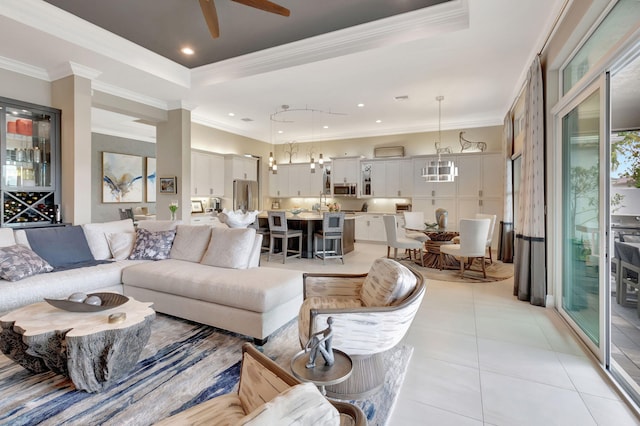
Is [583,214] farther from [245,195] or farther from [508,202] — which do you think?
[245,195]

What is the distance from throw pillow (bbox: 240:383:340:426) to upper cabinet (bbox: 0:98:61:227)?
520cm

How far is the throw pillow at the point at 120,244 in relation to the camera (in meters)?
3.93

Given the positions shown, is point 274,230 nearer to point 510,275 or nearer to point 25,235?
point 25,235

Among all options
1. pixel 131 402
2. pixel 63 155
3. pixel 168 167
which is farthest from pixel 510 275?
pixel 63 155

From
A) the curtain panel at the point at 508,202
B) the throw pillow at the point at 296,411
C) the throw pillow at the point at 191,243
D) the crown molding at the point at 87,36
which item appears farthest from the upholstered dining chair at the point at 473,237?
the crown molding at the point at 87,36

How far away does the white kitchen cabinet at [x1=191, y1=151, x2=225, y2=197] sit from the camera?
7.13 metres

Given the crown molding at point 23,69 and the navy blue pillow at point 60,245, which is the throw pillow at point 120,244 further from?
the crown molding at point 23,69

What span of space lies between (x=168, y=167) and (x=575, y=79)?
20.9ft

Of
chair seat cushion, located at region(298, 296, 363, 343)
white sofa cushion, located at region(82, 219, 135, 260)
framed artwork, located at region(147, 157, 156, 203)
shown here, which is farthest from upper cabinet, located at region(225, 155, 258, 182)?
chair seat cushion, located at region(298, 296, 363, 343)

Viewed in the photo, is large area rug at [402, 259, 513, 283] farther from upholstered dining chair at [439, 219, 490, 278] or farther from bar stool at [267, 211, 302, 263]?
bar stool at [267, 211, 302, 263]

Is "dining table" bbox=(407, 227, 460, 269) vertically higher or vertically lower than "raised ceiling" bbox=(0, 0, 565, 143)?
lower

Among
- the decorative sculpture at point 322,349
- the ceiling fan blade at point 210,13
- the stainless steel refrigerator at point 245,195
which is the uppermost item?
the ceiling fan blade at point 210,13

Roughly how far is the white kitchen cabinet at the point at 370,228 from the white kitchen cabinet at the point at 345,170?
1071 mm

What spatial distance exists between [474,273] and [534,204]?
6.32 feet
